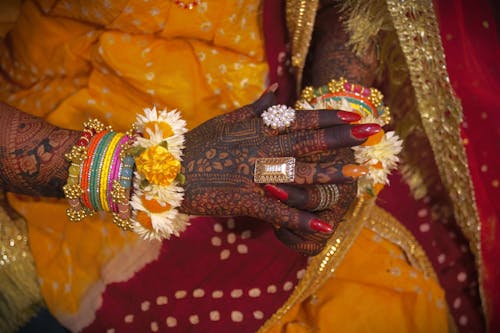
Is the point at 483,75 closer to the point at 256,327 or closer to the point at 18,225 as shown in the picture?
the point at 256,327

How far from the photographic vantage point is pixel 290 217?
0.89m

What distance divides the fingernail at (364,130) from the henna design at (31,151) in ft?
1.71

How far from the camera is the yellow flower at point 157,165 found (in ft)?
2.84

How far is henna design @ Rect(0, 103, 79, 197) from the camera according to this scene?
958 millimetres

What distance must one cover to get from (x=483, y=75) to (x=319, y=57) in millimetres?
368

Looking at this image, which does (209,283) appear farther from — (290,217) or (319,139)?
(319,139)

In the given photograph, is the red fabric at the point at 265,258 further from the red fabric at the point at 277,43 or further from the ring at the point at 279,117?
the ring at the point at 279,117

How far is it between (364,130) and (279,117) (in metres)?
0.15

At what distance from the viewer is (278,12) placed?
122 cm

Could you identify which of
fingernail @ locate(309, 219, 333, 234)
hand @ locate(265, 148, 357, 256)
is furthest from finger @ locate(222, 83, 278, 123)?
fingernail @ locate(309, 219, 333, 234)

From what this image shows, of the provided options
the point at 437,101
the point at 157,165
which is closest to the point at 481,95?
the point at 437,101

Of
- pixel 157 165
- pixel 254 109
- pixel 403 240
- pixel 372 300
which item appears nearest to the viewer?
pixel 157 165

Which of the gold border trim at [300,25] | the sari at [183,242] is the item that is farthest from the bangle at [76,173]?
the gold border trim at [300,25]

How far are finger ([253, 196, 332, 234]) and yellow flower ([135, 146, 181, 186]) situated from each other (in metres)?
0.16
